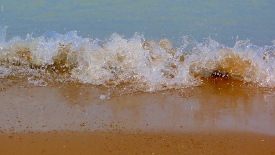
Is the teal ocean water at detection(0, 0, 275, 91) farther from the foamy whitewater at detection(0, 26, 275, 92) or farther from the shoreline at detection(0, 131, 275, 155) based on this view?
the shoreline at detection(0, 131, 275, 155)


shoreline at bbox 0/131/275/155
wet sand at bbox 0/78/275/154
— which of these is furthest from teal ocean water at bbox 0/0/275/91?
shoreline at bbox 0/131/275/155

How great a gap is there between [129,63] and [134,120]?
1.36 m

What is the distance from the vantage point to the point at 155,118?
414cm

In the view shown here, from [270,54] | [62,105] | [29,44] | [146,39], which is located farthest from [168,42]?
[62,105]

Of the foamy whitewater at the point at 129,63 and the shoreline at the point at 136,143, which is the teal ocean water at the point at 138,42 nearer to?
the foamy whitewater at the point at 129,63

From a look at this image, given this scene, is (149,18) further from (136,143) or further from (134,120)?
(136,143)

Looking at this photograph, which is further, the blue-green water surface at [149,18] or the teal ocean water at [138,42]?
the blue-green water surface at [149,18]

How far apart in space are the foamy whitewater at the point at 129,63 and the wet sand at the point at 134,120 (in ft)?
0.71

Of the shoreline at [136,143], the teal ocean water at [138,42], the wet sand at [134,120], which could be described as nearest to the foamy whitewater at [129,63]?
the teal ocean water at [138,42]

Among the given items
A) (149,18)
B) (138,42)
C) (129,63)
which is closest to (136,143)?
(129,63)

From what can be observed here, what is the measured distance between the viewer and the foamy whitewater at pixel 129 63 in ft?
16.6

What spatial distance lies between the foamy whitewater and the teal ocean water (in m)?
0.01

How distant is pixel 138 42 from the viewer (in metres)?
5.66

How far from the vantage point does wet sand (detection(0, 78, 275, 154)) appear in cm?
366
